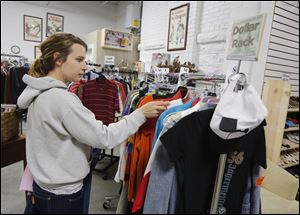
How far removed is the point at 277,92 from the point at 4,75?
3.68 metres

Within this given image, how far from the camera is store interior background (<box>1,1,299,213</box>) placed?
2.51m

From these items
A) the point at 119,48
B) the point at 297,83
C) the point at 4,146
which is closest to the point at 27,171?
the point at 4,146

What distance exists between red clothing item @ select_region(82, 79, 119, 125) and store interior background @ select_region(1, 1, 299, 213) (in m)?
0.89

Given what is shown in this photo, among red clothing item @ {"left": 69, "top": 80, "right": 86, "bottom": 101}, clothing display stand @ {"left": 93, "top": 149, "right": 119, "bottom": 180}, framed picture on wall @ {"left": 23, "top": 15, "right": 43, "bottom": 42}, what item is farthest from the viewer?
framed picture on wall @ {"left": 23, "top": 15, "right": 43, "bottom": 42}

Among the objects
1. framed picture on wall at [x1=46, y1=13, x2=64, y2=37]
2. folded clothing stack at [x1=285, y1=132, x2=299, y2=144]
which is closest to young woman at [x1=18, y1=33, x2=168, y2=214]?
folded clothing stack at [x1=285, y1=132, x2=299, y2=144]

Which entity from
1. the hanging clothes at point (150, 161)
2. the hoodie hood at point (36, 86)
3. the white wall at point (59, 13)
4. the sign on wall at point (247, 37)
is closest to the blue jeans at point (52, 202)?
the hanging clothes at point (150, 161)

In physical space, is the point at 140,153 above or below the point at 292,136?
above

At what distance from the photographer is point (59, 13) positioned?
18.4 ft

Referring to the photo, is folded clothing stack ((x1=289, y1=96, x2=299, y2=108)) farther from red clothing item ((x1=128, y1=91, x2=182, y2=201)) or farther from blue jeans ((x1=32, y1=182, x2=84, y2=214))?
blue jeans ((x1=32, y1=182, x2=84, y2=214))

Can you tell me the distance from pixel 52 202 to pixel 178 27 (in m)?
3.30

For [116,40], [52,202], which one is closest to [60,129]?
[52,202]

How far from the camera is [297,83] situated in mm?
2881

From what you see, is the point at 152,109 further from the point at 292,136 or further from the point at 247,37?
the point at 292,136

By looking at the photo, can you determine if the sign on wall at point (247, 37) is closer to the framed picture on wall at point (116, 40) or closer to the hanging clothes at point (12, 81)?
the framed picture on wall at point (116, 40)
